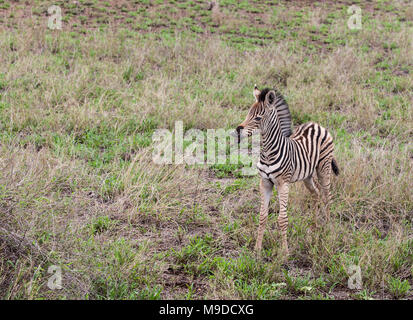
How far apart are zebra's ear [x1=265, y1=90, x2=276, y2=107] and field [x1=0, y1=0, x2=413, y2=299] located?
1370 millimetres

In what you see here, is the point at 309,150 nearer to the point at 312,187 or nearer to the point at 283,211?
the point at 312,187

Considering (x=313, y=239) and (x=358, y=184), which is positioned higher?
(x=358, y=184)

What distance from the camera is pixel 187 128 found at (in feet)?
25.8

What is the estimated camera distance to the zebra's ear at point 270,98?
462 centimetres

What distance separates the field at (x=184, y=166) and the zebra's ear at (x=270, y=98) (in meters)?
1.37

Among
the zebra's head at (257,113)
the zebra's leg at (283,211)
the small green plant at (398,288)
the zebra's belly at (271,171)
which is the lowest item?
the small green plant at (398,288)

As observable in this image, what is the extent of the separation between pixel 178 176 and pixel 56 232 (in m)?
2.13

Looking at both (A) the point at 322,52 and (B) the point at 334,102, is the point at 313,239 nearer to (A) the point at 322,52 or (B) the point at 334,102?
(B) the point at 334,102

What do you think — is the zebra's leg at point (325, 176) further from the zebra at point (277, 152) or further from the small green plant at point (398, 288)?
the small green plant at point (398, 288)

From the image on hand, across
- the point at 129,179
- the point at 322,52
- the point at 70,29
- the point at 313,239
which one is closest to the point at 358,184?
the point at 313,239

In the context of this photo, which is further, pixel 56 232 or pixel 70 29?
pixel 70 29

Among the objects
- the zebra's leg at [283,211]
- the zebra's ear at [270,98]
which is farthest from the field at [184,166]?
the zebra's ear at [270,98]

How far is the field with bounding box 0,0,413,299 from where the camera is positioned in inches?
171

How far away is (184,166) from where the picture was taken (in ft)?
21.0
